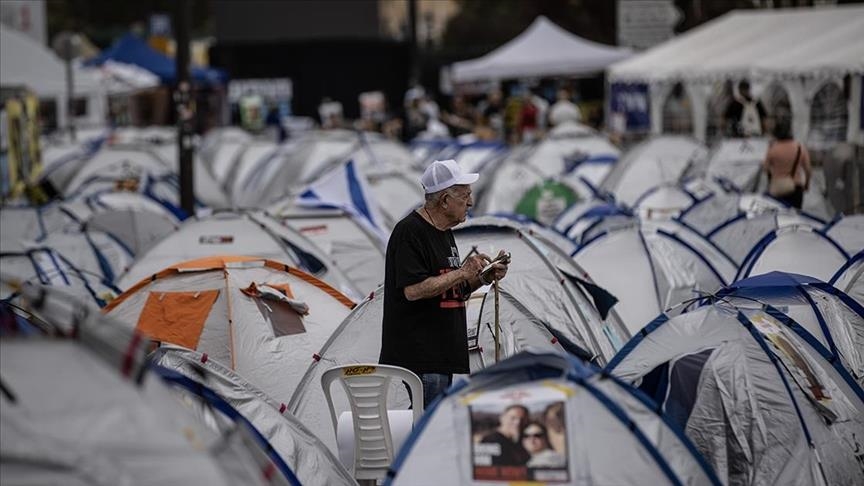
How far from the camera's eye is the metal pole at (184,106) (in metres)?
16.5

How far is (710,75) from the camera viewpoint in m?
22.5

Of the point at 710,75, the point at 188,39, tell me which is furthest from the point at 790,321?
the point at 710,75

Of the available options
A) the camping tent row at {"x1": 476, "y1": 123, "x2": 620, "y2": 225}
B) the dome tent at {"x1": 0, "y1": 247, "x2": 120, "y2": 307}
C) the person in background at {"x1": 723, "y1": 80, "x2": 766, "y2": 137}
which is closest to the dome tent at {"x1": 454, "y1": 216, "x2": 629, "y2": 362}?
the dome tent at {"x1": 0, "y1": 247, "x2": 120, "y2": 307}

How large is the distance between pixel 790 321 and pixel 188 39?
420 inches

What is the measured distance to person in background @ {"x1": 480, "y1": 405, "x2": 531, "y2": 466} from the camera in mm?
5477

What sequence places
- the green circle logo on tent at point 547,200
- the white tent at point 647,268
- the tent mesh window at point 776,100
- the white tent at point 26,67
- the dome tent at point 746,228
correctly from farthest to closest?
1. the tent mesh window at point 776,100
2. the green circle logo on tent at point 547,200
3. the white tent at point 26,67
4. the dome tent at point 746,228
5. the white tent at point 647,268

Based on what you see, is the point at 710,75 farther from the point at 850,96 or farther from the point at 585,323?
the point at 585,323

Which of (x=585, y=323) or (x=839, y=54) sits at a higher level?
(x=839, y=54)

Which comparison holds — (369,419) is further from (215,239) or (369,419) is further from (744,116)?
(744,116)

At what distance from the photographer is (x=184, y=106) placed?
17047mm

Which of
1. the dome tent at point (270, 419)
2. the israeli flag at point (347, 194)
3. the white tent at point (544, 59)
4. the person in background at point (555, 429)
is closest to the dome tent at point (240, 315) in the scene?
the dome tent at point (270, 419)

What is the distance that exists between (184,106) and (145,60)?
25.8m

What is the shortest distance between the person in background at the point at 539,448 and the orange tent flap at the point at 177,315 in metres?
4.41

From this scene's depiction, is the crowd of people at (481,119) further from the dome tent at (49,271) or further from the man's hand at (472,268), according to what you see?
the man's hand at (472,268)
